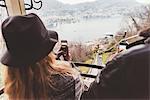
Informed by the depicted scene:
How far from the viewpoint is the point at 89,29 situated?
2012 mm

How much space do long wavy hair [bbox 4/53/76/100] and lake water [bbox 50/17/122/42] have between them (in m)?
0.89

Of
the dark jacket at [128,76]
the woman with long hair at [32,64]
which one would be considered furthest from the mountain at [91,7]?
the dark jacket at [128,76]

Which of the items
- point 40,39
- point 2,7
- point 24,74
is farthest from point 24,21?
point 2,7

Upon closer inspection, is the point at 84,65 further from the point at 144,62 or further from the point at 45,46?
the point at 144,62

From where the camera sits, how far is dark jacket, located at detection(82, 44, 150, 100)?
25.9 inches

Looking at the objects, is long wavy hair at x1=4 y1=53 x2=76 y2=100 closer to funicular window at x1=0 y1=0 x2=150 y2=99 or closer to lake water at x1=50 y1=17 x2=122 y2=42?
funicular window at x1=0 y1=0 x2=150 y2=99

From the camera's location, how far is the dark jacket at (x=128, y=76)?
2.16ft

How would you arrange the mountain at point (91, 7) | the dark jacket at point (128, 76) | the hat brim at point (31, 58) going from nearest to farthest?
1. the dark jacket at point (128, 76)
2. the hat brim at point (31, 58)
3. the mountain at point (91, 7)

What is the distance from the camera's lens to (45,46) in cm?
108

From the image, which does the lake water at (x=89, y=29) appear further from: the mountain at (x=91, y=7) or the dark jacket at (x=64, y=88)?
the dark jacket at (x=64, y=88)

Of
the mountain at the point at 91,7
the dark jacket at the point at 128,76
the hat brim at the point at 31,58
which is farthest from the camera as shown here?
the mountain at the point at 91,7

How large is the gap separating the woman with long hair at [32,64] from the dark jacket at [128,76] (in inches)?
17.6

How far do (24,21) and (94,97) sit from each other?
0.53 meters

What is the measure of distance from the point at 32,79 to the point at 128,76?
548mm
